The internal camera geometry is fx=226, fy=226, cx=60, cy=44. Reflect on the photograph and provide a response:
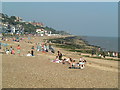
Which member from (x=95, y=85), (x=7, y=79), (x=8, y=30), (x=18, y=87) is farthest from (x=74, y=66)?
(x=8, y=30)

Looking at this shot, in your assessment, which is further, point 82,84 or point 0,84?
point 82,84

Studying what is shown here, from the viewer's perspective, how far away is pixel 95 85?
8883mm

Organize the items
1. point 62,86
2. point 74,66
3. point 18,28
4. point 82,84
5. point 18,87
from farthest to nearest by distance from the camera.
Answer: point 18,28 < point 74,66 < point 82,84 < point 62,86 < point 18,87

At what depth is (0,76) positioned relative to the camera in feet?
30.3

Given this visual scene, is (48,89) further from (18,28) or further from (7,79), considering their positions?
(18,28)

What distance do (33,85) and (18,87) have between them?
633 mm

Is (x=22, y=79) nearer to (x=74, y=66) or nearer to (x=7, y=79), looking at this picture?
(x=7, y=79)

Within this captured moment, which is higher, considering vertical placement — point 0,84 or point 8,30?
point 8,30

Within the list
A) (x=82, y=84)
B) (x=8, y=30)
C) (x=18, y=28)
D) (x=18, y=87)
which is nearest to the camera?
(x=18, y=87)

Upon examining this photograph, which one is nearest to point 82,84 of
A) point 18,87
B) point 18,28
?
point 18,87

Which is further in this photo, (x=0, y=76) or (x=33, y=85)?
(x=0, y=76)

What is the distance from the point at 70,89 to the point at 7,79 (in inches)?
102

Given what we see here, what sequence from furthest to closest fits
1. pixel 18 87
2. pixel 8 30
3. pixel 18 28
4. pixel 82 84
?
pixel 18 28
pixel 8 30
pixel 82 84
pixel 18 87

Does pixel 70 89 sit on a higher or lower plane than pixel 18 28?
lower
